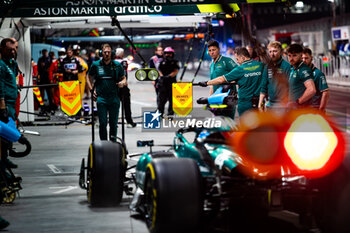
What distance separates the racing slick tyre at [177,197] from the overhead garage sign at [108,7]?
15.0 feet

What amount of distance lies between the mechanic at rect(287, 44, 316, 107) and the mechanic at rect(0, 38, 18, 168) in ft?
12.9

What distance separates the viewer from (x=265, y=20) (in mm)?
116938

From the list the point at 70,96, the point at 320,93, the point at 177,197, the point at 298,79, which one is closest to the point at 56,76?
the point at 70,96

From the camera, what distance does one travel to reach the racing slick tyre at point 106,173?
782cm

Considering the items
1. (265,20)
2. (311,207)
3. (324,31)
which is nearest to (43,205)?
(311,207)

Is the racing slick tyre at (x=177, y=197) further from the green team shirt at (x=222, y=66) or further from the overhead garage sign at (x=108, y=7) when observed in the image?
the green team shirt at (x=222, y=66)

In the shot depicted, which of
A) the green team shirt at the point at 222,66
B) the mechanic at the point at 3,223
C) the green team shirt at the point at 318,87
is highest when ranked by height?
the green team shirt at the point at 222,66

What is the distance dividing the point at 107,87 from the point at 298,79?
3235 mm

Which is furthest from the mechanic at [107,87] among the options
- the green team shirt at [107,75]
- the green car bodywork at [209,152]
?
the green car bodywork at [209,152]

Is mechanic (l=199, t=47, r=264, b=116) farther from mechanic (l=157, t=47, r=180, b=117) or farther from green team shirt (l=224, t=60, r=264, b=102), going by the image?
mechanic (l=157, t=47, r=180, b=117)

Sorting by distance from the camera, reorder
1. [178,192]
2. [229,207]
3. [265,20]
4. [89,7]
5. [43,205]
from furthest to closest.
Answer: [265,20]
[89,7]
[43,205]
[229,207]
[178,192]

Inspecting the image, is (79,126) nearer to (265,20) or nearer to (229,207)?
→ (229,207)

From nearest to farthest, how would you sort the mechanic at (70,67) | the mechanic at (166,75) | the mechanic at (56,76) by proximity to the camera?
the mechanic at (166,75), the mechanic at (70,67), the mechanic at (56,76)

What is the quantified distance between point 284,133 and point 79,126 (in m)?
13.6
